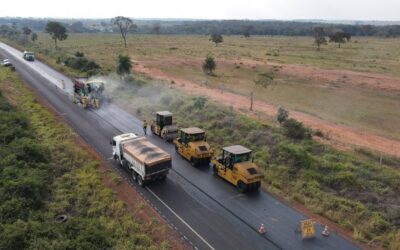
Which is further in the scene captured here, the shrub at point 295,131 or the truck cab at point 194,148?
the shrub at point 295,131

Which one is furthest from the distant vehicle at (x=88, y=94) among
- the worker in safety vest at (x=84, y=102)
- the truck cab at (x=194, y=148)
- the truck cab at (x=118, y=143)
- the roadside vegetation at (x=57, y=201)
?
the truck cab at (x=194, y=148)

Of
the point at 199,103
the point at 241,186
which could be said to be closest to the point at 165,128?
the point at 199,103

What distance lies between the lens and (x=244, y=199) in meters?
22.8

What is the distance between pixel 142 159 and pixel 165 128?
968 cm

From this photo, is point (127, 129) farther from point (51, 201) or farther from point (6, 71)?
point (6, 71)

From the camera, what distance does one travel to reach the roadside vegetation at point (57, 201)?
16938 millimetres

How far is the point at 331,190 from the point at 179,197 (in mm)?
10246

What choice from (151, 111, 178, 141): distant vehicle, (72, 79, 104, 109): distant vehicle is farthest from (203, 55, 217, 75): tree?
(151, 111, 178, 141): distant vehicle

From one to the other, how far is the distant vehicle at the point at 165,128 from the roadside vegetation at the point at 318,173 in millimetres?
3614

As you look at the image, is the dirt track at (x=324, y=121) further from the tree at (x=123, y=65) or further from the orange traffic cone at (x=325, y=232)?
the orange traffic cone at (x=325, y=232)

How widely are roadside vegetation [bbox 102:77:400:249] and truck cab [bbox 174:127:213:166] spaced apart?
3852 mm

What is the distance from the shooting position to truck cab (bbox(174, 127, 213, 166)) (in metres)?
27.3

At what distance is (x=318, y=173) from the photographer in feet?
83.7

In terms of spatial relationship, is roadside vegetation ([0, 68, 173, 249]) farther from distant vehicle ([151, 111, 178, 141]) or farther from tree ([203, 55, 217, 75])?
tree ([203, 55, 217, 75])
